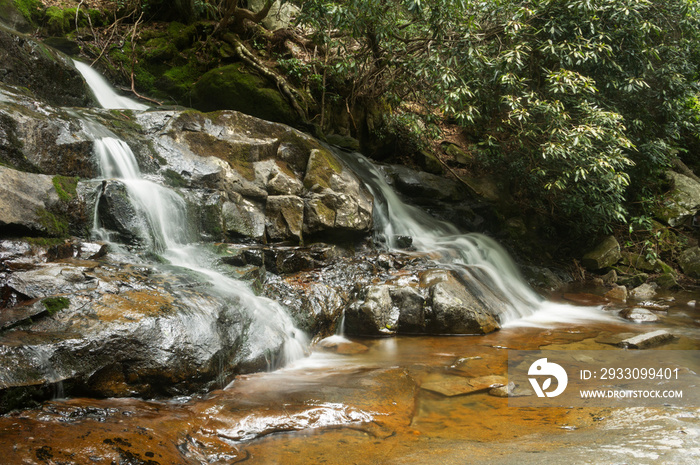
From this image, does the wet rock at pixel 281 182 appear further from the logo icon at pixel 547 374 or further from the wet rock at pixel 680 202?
the wet rock at pixel 680 202

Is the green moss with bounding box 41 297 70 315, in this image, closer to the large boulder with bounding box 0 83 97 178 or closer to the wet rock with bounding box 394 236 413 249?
the large boulder with bounding box 0 83 97 178

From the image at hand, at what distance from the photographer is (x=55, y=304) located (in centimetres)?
349

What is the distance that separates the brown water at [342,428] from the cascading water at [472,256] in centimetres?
298

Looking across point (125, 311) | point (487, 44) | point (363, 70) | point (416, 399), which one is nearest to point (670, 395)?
point (416, 399)

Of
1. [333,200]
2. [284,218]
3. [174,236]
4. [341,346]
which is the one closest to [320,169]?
[333,200]

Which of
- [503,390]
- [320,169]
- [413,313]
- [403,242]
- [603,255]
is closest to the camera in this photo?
[503,390]

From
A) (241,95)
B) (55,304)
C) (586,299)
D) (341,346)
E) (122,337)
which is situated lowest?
(341,346)

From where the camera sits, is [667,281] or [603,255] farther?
[603,255]

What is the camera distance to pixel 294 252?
6523mm

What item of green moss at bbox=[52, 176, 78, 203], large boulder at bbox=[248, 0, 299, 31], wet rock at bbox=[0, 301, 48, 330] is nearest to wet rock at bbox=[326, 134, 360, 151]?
large boulder at bbox=[248, 0, 299, 31]

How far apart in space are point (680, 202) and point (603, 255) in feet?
8.02

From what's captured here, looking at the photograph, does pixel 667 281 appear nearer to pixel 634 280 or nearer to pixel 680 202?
pixel 634 280

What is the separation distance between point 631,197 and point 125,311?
11.4 meters

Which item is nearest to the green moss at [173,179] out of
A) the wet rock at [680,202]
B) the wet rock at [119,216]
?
the wet rock at [119,216]
